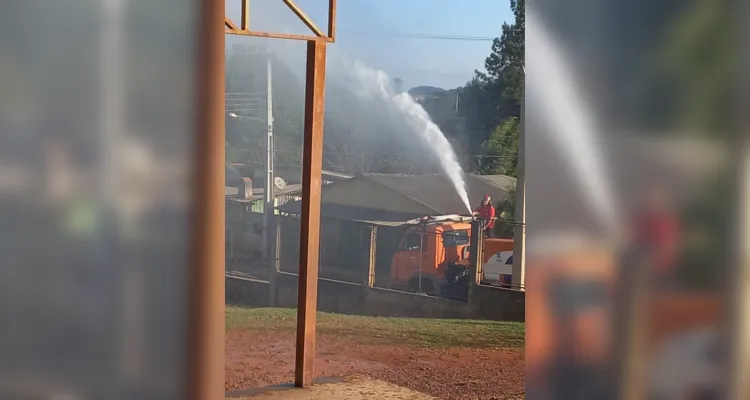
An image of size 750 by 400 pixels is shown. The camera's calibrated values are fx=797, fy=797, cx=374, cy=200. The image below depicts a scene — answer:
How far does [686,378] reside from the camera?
123cm

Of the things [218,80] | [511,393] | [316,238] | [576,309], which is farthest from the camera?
[511,393]

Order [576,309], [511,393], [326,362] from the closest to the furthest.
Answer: [576,309] < [511,393] < [326,362]

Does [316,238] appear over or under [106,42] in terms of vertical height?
under

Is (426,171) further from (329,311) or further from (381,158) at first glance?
(329,311)

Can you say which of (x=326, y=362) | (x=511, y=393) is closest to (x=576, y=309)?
(x=511, y=393)

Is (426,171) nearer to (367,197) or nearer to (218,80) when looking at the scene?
(367,197)

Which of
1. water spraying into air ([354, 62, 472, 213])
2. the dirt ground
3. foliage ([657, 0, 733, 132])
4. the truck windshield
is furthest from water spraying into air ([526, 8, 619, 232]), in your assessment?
water spraying into air ([354, 62, 472, 213])

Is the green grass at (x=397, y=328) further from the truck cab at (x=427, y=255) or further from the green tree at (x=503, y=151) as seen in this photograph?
the green tree at (x=503, y=151)

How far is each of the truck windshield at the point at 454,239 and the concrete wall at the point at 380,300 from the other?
77 centimetres

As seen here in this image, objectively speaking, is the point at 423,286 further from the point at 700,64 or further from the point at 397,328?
the point at 700,64

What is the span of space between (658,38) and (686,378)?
0.54 m

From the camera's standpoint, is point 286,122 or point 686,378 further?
point 286,122

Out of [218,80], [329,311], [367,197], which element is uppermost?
[218,80]

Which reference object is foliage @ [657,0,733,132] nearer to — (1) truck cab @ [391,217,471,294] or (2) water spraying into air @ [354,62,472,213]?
(1) truck cab @ [391,217,471,294]
